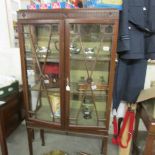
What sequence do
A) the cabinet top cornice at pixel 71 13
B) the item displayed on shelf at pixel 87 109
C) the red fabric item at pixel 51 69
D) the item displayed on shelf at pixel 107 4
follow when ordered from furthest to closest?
the item displayed on shelf at pixel 87 109 < the red fabric item at pixel 51 69 < the item displayed on shelf at pixel 107 4 < the cabinet top cornice at pixel 71 13

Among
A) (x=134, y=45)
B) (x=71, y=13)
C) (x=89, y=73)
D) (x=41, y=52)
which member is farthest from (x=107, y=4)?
(x=41, y=52)

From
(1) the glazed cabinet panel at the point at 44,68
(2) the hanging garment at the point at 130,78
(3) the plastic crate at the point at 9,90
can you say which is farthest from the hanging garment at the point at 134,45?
(3) the plastic crate at the point at 9,90

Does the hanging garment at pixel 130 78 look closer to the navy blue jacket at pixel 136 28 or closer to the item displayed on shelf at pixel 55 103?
the navy blue jacket at pixel 136 28

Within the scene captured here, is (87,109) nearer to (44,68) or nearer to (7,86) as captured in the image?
(44,68)

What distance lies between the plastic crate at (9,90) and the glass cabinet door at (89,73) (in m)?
0.65

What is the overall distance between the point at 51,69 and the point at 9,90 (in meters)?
0.55

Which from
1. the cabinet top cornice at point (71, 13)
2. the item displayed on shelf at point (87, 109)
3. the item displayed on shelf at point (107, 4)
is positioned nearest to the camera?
the cabinet top cornice at point (71, 13)

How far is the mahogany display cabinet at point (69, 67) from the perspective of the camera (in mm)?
1268

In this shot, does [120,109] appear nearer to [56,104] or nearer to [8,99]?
[56,104]

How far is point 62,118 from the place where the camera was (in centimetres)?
151

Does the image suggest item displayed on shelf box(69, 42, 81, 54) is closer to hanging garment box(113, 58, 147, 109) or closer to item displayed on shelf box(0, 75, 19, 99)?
hanging garment box(113, 58, 147, 109)

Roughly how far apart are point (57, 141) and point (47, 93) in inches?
32.0

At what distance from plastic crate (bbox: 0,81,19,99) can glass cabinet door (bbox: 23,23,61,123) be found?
0.91 feet

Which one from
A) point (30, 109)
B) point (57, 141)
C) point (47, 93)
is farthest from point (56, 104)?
point (57, 141)
